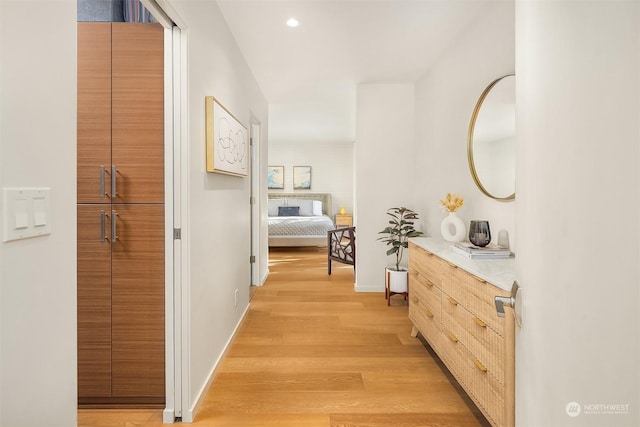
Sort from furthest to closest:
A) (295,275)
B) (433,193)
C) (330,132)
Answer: (330,132), (295,275), (433,193)

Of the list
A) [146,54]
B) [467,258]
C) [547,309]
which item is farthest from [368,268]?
[547,309]

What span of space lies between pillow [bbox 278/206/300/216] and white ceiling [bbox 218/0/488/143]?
420cm

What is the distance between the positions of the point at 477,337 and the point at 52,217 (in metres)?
1.75

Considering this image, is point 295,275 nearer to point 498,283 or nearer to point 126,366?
point 126,366

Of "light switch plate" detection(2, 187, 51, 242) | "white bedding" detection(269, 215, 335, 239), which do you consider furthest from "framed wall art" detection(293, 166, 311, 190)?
"light switch plate" detection(2, 187, 51, 242)

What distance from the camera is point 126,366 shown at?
6.30 ft

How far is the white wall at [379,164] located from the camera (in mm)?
4238

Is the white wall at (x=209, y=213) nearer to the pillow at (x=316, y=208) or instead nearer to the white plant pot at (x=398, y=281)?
the white plant pot at (x=398, y=281)

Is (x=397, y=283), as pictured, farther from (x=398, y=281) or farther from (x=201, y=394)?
(x=201, y=394)

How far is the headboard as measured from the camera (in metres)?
9.06

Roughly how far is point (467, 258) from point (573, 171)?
1.47m

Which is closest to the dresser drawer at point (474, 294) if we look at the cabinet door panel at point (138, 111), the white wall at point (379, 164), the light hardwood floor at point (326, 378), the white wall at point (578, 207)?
the light hardwood floor at point (326, 378)

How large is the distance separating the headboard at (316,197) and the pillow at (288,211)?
0.40 metres

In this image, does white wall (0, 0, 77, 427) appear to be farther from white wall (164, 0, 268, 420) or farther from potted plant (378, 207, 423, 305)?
potted plant (378, 207, 423, 305)
